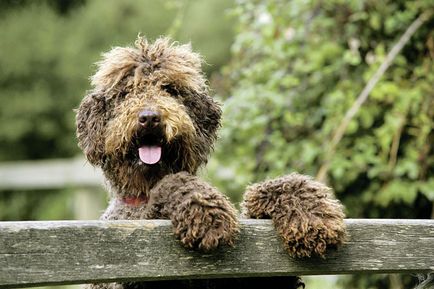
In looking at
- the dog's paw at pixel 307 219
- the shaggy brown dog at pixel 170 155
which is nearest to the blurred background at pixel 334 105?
the shaggy brown dog at pixel 170 155

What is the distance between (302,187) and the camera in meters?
2.64

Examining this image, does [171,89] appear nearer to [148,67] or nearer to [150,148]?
[148,67]

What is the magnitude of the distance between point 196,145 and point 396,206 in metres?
2.89

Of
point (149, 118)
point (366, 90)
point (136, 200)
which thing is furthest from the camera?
point (366, 90)

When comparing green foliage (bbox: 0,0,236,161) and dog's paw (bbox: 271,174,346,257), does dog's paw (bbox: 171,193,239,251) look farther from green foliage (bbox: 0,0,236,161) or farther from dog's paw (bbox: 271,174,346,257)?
green foliage (bbox: 0,0,236,161)

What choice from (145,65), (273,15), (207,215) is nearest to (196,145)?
(145,65)

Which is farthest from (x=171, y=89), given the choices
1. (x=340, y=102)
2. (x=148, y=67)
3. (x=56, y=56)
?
(x=56, y=56)

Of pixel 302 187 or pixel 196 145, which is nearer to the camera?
pixel 302 187

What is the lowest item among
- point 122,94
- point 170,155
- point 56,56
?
point 170,155

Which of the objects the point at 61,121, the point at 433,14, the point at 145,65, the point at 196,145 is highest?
the point at 61,121

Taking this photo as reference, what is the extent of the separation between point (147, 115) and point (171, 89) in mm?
270

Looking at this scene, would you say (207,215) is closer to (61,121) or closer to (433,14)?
(433,14)

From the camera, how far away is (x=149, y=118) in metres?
2.94

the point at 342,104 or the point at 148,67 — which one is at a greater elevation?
the point at 342,104
